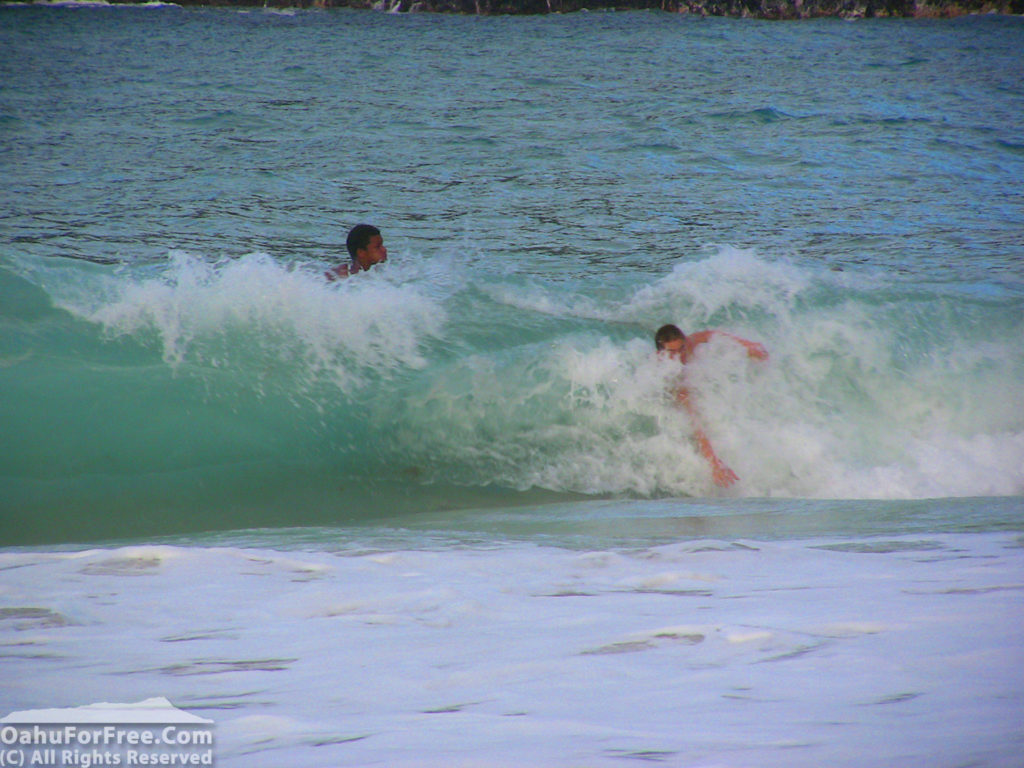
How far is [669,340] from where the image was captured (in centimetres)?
634

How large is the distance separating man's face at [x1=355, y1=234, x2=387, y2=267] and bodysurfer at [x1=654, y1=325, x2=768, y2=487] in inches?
98.6

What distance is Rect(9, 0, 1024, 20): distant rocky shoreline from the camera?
2592 centimetres

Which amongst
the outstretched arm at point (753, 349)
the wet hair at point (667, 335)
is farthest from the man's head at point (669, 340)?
the outstretched arm at point (753, 349)

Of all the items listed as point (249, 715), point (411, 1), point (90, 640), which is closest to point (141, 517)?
point (90, 640)

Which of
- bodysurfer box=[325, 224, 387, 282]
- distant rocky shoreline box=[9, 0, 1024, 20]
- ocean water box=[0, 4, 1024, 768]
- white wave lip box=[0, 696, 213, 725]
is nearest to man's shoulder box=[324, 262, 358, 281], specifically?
bodysurfer box=[325, 224, 387, 282]

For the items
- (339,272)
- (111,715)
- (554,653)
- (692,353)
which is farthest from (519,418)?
(111,715)

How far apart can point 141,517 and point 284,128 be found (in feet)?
38.4

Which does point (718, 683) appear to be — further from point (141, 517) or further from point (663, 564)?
point (141, 517)

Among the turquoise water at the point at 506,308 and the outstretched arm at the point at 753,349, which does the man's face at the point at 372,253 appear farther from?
the outstretched arm at the point at 753,349

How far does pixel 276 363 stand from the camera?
21.4 ft

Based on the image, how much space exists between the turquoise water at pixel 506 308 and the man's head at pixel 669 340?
7.9 inches

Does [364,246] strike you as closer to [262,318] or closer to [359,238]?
[359,238]

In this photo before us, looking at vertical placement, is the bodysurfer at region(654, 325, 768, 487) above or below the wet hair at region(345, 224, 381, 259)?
below

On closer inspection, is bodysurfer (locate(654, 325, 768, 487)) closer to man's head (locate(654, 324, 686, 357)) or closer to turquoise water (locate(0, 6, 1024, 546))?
man's head (locate(654, 324, 686, 357))
